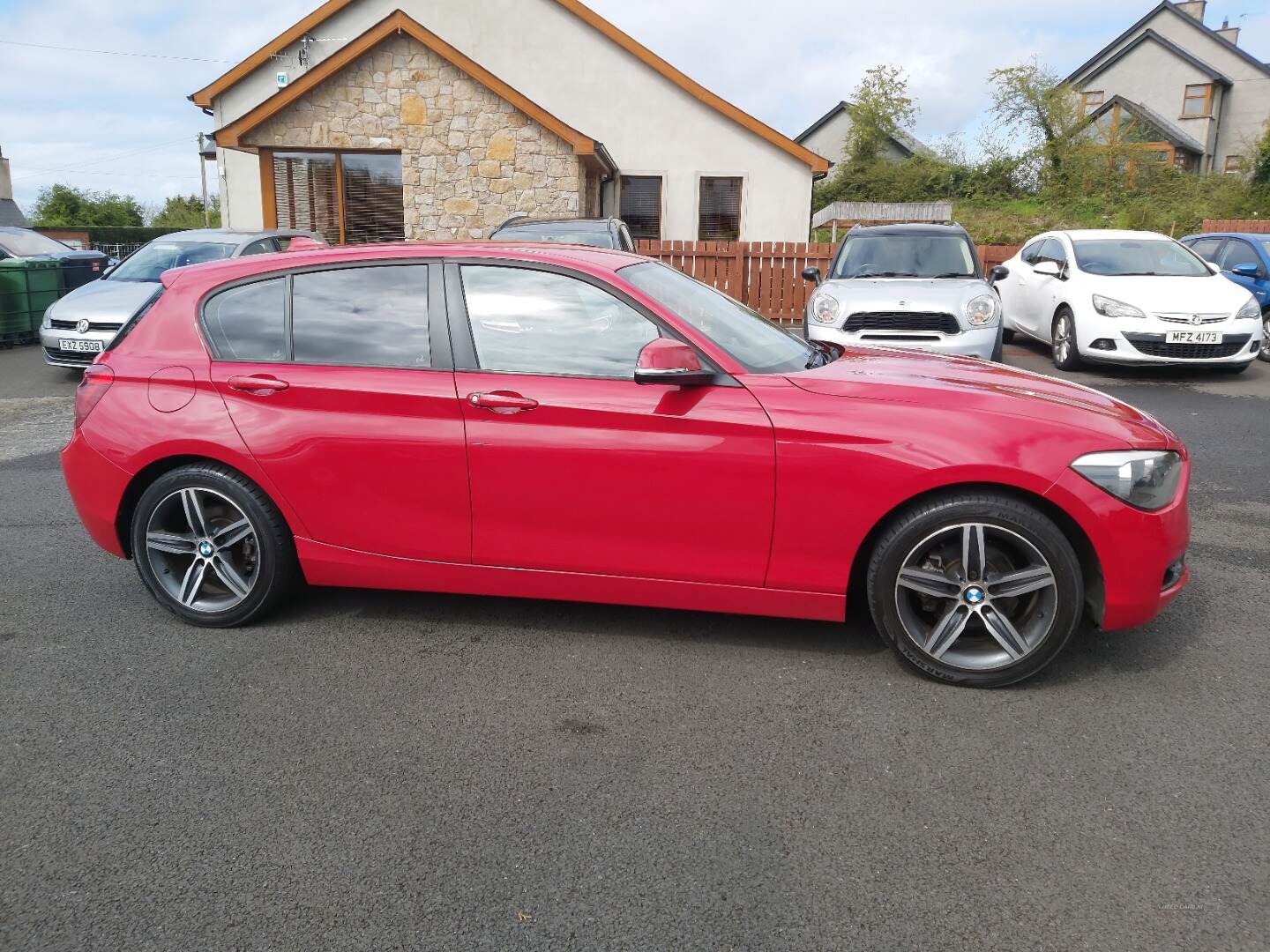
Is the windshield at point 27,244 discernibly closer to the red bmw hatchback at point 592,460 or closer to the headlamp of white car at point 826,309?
the headlamp of white car at point 826,309

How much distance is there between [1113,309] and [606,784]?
33.0ft

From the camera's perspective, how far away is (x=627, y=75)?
21438mm

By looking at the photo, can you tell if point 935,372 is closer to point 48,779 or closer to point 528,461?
point 528,461

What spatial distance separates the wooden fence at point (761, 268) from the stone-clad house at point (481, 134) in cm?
264

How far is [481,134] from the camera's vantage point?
18.6m

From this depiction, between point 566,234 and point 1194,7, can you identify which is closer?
point 566,234

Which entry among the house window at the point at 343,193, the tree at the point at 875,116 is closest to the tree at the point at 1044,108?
the tree at the point at 875,116

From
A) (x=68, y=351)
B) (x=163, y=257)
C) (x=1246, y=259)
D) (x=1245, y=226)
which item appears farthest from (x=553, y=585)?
(x=1245, y=226)

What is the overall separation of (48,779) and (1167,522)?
3.82 metres

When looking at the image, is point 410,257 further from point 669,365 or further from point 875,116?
point 875,116

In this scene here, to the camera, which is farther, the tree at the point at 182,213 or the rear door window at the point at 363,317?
the tree at the point at 182,213

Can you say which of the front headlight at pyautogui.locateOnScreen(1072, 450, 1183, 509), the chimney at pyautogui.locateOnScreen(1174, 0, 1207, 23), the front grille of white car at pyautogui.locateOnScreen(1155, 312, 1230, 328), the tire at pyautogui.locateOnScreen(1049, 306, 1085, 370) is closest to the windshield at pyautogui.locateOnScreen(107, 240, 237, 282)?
the tire at pyautogui.locateOnScreen(1049, 306, 1085, 370)

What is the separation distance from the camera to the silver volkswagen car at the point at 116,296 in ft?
36.7

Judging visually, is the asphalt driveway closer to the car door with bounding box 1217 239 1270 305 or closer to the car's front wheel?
the car's front wheel
